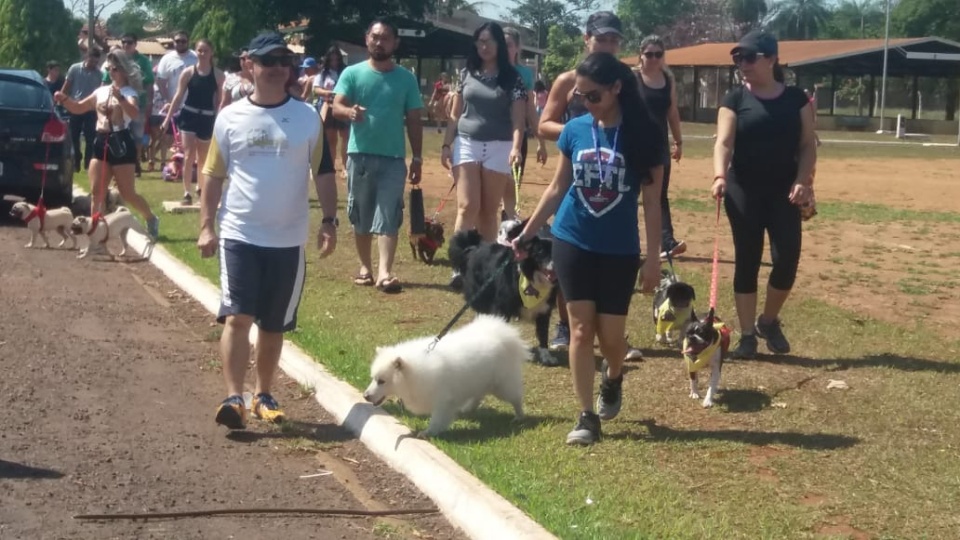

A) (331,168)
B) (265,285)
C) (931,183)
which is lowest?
(931,183)

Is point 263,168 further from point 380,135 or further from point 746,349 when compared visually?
point 380,135

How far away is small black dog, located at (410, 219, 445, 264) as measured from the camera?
12.5 m

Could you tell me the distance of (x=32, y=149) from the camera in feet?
50.6

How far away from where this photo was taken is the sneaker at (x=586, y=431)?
255 inches

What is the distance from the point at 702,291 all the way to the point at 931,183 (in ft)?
56.6

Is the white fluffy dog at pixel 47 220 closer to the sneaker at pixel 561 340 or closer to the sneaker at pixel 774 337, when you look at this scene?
the sneaker at pixel 561 340

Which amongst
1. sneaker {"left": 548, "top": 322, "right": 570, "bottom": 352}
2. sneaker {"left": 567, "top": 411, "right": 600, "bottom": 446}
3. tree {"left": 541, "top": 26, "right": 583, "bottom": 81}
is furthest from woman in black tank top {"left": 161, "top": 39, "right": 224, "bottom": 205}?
tree {"left": 541, "top": 26, "right": 583, "bottom": 81}

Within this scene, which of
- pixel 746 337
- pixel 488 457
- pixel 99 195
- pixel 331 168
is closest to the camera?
pixel 488 457

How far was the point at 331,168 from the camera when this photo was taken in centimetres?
732

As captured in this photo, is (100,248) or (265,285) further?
(100,248)

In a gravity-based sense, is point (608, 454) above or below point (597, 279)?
below

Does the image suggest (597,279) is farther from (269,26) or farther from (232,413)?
(269,26)

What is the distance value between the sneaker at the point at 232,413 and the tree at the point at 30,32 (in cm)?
4456

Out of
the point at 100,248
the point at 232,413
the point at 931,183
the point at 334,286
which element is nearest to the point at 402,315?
the point at 334,286
